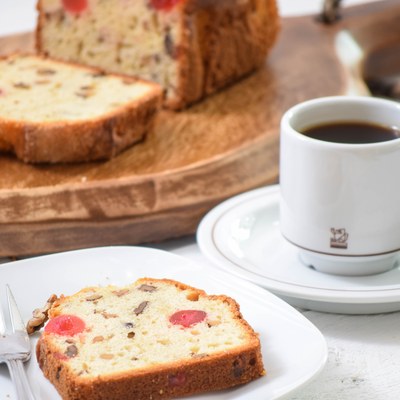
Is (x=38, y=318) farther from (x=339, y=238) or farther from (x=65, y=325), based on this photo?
(x=339, y=238)

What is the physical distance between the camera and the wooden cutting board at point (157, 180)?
2609mm

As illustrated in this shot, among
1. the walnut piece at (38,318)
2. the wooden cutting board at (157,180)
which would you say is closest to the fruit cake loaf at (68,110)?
the wooden cutting board at (157,180)

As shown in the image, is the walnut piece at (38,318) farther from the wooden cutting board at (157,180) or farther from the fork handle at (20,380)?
the wooden cutting board at (157,180)

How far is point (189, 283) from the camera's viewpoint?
216 centimetres

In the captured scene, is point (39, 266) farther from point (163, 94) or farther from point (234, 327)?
point (163, 94)

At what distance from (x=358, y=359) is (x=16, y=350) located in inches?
29.9

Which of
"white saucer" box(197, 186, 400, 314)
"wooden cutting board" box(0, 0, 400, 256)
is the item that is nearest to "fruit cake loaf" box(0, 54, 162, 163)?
"wooden cutting board" box(0, 0, 400, 256)

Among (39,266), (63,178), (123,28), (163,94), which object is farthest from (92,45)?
(39,266)

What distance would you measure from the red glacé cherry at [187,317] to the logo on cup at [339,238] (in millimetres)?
458

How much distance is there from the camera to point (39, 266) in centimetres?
220

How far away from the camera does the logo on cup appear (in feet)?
7.44

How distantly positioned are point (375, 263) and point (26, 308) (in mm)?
858

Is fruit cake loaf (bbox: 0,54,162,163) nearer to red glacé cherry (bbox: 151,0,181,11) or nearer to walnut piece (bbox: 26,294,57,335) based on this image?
red glacé cherry (bbox: 151,0,181,11)

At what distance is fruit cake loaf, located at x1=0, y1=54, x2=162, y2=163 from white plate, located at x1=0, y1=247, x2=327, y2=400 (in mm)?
706
